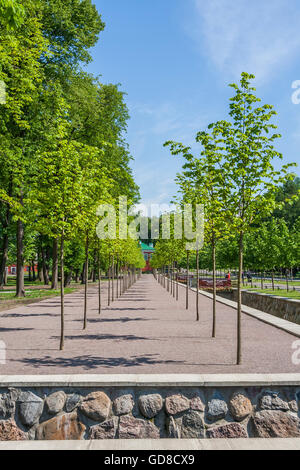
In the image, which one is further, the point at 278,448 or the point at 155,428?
the point at 155,428

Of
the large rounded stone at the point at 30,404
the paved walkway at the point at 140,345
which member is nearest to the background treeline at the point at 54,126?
the paved walkway at the point at 140,345

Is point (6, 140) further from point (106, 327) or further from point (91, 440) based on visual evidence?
point (91, 440)

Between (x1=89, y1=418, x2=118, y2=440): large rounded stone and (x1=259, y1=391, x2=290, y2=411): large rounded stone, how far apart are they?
2.26 m

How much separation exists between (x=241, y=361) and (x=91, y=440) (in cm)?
348

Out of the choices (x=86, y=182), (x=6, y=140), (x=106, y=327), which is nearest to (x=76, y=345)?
(x=106, y=327)

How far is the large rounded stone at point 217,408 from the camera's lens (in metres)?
6.24

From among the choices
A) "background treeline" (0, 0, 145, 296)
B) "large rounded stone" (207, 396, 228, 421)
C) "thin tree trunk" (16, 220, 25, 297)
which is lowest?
"large rounded stone" (207, 396, 228, 421)

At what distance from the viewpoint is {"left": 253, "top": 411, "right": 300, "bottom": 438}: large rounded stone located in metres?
6.26

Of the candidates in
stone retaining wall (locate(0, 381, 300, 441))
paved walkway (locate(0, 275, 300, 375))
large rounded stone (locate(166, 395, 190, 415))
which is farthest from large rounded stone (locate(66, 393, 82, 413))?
large rounded stone (locate(166, 395, 190, 415))

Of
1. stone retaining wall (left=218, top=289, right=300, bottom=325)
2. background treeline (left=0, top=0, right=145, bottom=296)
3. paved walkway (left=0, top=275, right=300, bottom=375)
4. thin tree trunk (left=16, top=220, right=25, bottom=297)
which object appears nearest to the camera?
paved walkway (left=0, top=275, right=300, bottom=375)

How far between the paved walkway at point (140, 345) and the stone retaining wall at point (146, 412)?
1.15 meters

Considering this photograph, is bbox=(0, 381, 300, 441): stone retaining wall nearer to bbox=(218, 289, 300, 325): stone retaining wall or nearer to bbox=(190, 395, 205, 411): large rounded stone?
bbox=(190, 395, 205, 411): large rounded stone

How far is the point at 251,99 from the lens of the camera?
28.0ft

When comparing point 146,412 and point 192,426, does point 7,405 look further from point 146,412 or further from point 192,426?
point 192,426
